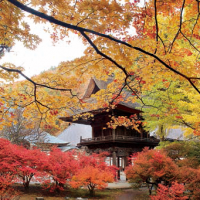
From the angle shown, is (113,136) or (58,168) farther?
(113,136)

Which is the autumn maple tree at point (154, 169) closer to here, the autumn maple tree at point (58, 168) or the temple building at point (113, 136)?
the autumn maple tree at point (58, 168)

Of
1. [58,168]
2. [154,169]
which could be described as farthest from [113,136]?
[154,169]

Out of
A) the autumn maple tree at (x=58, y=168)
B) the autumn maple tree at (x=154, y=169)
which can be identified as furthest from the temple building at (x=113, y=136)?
the autumn maple tree at (x=154, y=169)

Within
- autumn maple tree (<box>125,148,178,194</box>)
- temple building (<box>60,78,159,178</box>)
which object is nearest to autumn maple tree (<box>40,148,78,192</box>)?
autumn maple tree (<box>125,148,178,194</box>)

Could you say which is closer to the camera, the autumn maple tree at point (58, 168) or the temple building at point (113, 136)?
the autumn maple tree at point (58, 168)

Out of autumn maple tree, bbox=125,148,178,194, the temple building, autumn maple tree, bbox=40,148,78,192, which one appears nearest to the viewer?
autumn maple tree, bbox=125,148,178,194

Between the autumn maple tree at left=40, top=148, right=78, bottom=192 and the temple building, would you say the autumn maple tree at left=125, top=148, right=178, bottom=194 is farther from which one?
the temple building

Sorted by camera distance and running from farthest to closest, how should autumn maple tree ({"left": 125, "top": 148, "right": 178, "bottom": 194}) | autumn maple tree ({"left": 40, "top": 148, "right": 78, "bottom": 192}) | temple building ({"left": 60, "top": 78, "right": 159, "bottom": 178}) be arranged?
temple building ({"left": 60, "top": 78, "right": 159, "bottom": 178}), autumn maple tree ({"left": 40, "top": 148, "right": 78, "bottom": 192}), autumn maple tree ({"left": 125, "top": 148, "right": 178, "bottom": 194})

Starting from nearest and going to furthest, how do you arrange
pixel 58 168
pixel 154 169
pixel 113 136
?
pixel 154 169, pixel 58 168, pixel 113 136

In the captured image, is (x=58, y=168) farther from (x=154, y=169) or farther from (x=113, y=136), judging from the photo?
(x=113, y=136)

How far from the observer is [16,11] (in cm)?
299

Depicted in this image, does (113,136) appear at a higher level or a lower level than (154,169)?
higher

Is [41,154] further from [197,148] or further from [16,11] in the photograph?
[16,11]

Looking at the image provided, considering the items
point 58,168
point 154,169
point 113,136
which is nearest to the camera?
point 154,169
